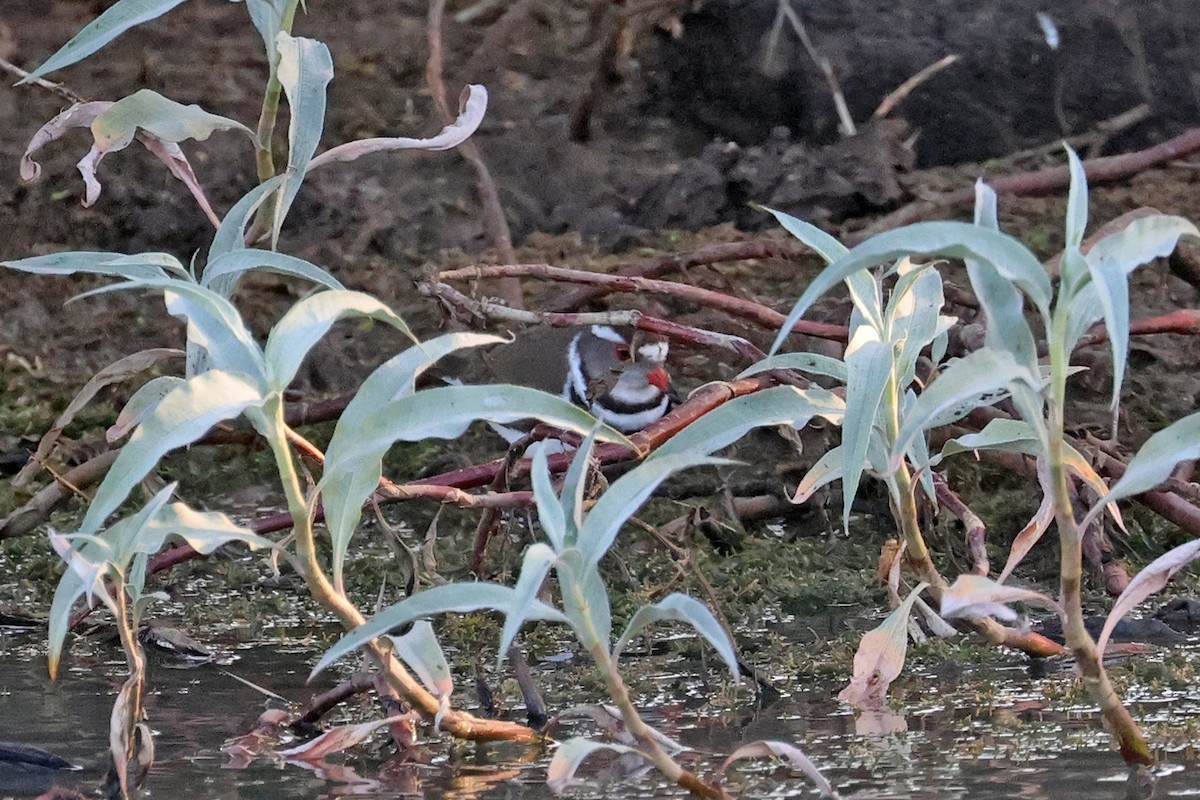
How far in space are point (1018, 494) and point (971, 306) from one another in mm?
400

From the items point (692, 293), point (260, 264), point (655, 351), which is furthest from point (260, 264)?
point (655, 351)

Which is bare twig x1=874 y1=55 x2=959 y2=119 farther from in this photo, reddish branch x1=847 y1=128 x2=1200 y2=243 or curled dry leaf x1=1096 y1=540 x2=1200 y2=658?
curled dry leaf x1=1096 y1=540 x2=1200 y2=658

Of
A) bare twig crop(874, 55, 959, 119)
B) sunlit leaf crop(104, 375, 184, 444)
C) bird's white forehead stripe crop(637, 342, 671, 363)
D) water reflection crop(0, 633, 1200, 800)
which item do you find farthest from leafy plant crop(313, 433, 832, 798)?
bare twig crop(874, 55, 959, 119)

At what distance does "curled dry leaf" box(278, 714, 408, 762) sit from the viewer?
5.98 ft

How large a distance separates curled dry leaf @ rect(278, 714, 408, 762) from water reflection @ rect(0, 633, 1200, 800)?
0.03m

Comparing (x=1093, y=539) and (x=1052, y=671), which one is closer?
(x=1052, y=671)

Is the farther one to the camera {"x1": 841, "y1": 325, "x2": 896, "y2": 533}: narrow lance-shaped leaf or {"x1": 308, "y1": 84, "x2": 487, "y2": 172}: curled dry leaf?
{"x1": 308, "y1": 84, "x2": 487, "y2": 172}: curled dry leaf

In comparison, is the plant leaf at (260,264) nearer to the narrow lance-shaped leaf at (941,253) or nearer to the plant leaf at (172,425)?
the plant leaf at (172,425)

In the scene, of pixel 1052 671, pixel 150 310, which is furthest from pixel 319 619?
pixel 150 310

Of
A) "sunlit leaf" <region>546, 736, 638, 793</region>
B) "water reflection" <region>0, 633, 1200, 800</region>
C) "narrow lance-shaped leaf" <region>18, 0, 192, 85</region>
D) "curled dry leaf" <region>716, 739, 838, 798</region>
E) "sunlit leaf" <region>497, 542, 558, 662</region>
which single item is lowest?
"water reflection" <region>0, 633, 1200, 800</region>

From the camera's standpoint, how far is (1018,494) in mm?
3277

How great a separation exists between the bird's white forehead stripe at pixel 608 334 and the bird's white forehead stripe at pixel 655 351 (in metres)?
0.15

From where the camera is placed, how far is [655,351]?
3.85 metres

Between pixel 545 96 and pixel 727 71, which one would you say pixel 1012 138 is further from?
pixel 545 96
